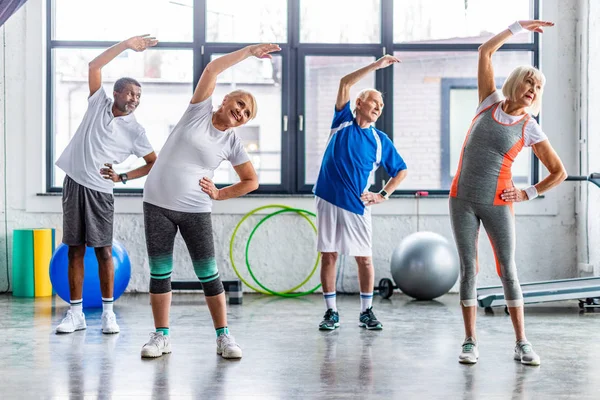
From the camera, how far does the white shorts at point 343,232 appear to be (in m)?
4.85

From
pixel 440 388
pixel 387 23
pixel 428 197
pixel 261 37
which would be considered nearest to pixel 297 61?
pixel 261 37

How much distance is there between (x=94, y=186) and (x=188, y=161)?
120cm

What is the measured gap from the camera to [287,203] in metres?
6.98

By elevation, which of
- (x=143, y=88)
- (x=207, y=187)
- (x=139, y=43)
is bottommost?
(x=207, y=187)

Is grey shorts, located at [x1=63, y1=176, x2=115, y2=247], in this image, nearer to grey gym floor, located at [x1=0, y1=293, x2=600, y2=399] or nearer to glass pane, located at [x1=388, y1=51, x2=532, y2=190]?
grey gym floor, located at [x1=0, y1=293, x2=600, y2=399]

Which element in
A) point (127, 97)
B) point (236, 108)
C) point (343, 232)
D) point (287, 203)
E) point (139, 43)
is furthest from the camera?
point (287, 203)

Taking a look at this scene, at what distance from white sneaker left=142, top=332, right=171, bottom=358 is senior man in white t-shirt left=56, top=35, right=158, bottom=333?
0.76 meters

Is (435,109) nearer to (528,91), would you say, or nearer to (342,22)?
(342,22)

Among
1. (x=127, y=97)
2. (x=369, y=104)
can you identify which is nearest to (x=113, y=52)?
(x=127, y=97)

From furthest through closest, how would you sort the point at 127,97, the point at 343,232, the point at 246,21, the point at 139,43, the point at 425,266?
1. the point at 246,21
2. the point at 425,266
3. the point at 343,232
4. the point at 127,97
5. the point at 139,43

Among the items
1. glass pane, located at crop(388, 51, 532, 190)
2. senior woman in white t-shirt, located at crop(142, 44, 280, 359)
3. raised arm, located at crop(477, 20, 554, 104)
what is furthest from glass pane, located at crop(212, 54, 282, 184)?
raised arm, located at crop(477, 20, 554, 104)

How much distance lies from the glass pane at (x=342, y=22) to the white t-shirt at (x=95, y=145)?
2674 mm

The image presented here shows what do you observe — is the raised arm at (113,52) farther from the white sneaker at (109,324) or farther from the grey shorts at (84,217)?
the white sneaker at (109,324)

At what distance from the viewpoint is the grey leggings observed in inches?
149
